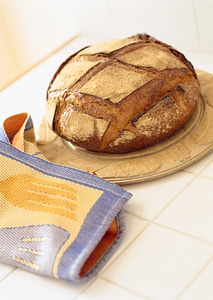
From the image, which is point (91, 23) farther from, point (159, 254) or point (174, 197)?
point (159, 254)

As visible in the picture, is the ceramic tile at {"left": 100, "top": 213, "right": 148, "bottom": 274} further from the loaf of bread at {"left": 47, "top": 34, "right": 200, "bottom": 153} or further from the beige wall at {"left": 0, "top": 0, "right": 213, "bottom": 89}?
the beige wall at {"left": 0, "top": 0, "right": 213, "bottom": 89}

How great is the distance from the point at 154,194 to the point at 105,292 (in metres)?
0.21

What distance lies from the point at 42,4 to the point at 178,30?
40 centimetres

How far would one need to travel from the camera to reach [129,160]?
1043 mm

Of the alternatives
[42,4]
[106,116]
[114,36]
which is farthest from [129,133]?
[42,4]

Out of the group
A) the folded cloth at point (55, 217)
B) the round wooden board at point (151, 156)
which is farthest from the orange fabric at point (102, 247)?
the round wooden board at point (151, 156)

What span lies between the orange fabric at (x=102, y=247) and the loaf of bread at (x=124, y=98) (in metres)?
0.16

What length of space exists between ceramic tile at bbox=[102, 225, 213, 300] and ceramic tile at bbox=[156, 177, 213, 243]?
16 millimetres

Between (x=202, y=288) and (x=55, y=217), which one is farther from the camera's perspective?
(x=55, y=217)

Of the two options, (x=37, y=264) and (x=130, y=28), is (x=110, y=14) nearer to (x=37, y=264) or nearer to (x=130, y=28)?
(x=130, y=28)

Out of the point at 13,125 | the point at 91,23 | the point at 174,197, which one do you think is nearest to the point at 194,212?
the point at 174,197

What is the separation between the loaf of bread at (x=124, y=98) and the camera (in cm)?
101

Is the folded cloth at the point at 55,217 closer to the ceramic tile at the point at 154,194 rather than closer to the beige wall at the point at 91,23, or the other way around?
the ceramic tile at the point at 154,194

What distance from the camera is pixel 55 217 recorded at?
91 centimetres
